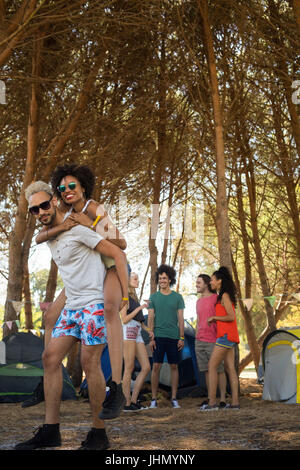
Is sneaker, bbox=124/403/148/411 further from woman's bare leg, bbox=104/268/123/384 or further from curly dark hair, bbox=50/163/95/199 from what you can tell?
curly dark hair, bbox=50/163/95/199

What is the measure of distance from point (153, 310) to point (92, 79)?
430 cm

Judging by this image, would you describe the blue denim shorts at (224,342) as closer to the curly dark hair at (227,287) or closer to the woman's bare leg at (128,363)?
the curly dark hair at (227,287)

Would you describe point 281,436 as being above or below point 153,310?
below

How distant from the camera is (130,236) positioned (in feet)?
47.4

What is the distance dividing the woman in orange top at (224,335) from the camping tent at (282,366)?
73cm

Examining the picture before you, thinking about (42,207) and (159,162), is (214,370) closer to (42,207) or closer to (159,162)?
(42,207)

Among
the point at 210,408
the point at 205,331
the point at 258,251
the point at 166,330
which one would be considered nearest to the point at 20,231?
the point at 166,330

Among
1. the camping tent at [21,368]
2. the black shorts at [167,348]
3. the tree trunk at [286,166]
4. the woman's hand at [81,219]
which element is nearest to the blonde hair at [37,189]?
the woman's hand at [81,219]

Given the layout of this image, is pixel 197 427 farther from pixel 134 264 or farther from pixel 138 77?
pixel 134 264

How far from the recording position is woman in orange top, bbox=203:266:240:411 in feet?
20.5

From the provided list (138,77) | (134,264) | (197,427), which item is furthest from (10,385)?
(134,264)

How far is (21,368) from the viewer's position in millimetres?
7922

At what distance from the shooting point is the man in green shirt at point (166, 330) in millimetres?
6848

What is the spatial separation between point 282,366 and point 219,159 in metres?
2.95
